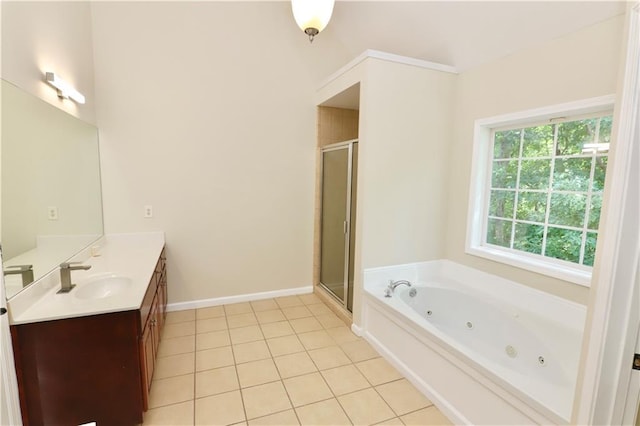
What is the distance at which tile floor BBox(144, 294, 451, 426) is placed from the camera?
6.19ft

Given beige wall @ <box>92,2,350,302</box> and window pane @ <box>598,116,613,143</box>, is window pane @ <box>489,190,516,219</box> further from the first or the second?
beige wall @ <box>92,2,350,302</box>

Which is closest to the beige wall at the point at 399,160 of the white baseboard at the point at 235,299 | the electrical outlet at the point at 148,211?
the white baseboard at the point at 235,299

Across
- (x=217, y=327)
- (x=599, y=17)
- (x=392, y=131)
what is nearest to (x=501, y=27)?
(x=599, y=17)

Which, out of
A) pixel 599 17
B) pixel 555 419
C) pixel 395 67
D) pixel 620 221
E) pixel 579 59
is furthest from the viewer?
pixel 395 67

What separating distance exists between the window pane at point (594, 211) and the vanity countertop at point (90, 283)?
296 centimetres

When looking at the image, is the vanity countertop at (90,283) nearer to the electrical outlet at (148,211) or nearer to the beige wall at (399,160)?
the electrical outlet at (148,211)

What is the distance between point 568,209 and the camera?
225cm

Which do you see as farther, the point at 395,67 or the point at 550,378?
the point at 395,67

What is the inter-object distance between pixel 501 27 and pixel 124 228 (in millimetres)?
3757

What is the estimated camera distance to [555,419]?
1359 mm

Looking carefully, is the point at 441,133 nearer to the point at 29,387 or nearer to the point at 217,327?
the point at 217,327

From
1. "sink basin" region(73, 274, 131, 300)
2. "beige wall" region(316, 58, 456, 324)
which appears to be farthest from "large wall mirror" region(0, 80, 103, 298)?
"beige wall" region(316, 58, 456, 324)

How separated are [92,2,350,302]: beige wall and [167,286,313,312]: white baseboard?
0.21 feet

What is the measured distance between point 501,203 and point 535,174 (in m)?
0.39
